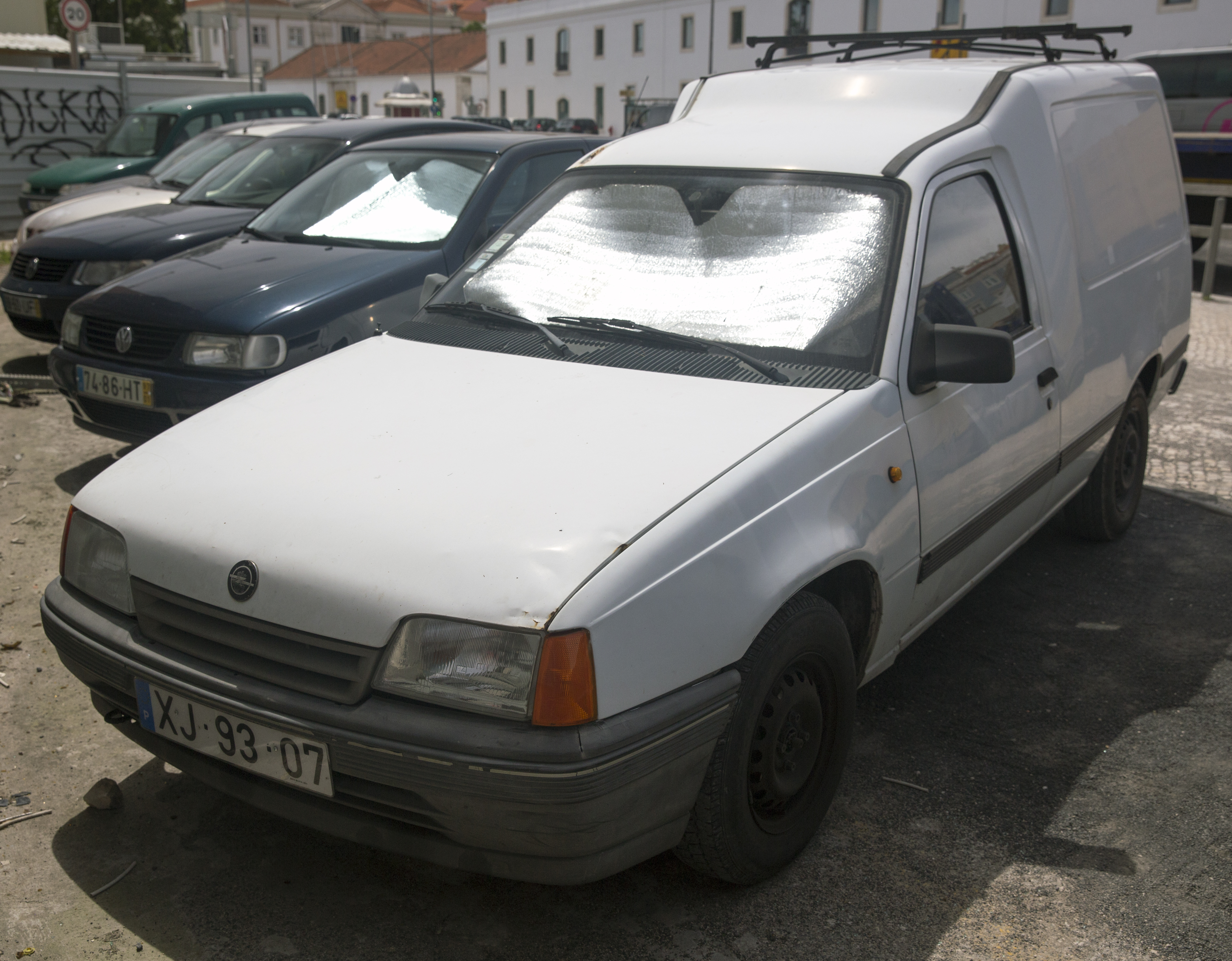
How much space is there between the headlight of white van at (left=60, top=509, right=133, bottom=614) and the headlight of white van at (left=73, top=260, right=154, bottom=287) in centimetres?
496

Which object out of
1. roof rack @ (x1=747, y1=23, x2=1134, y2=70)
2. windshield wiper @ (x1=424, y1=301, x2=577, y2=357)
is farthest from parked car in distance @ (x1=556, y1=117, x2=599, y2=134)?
windshield wiper @ (x1=424, y1=301, x2=577, y2=357)

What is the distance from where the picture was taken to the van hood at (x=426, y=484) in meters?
2.24

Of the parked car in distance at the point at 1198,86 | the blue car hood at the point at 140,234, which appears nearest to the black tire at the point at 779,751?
the blue car hood at the point at 140,234

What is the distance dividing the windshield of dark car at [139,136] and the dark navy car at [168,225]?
4.52m

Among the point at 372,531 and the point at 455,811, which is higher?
the point at 372,531

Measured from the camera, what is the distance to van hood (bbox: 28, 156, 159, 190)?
1227 cm

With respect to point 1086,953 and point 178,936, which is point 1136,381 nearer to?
point 1086,953

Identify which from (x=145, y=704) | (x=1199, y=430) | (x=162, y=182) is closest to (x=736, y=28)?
(x=162, y=182)

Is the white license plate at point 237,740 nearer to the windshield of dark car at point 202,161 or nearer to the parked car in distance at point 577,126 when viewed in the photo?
the windshield of dark car at point 202,161

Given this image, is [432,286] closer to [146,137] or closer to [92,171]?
[92,171]

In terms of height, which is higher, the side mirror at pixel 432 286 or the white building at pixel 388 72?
the side mirror at pixel 432 286

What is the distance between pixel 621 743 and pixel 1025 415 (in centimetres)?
205

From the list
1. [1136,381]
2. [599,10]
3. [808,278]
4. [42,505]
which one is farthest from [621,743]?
[599,10]

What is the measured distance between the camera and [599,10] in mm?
66500
